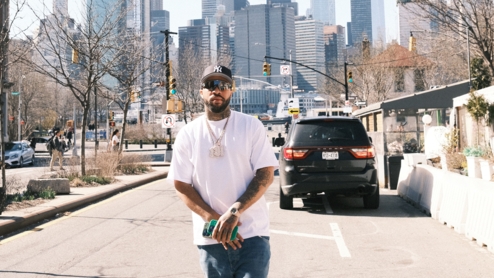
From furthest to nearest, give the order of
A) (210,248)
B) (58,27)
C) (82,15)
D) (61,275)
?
(82,15)
(58,27)
(61,275)
(210,248)

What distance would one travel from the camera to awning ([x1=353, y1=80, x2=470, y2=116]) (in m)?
19.7

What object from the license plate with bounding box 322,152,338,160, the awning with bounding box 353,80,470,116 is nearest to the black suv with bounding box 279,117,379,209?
the license plate with bounding box 322,152,338,160

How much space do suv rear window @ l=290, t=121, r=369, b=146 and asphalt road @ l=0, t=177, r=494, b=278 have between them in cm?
143

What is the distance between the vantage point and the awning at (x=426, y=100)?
776 inches

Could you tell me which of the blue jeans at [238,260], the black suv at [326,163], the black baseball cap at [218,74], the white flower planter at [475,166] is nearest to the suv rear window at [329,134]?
the black suv at [326,163]

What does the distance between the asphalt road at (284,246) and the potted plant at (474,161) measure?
322cm

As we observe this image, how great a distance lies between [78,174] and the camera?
18562 mm

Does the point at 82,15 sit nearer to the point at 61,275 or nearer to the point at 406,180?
the point at 406,180

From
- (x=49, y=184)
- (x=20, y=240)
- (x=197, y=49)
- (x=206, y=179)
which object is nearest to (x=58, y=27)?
(x=49, y=184)

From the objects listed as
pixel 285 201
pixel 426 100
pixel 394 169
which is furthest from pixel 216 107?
pixel 426 100

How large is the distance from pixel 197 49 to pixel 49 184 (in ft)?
157

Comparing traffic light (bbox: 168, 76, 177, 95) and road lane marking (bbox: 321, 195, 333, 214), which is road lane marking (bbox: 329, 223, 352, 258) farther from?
traffic light (bbox: 168, 76, 177, 95)

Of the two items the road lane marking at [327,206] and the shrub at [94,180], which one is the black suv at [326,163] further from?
the shrub at [94,180]

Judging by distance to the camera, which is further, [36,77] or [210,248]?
[36,77]
